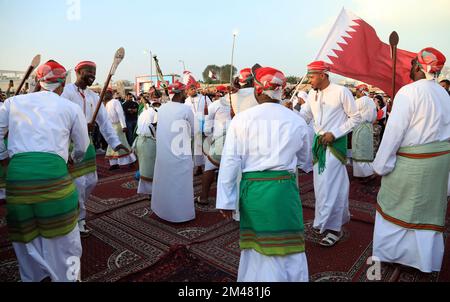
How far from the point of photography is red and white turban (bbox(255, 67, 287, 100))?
7.83 ft

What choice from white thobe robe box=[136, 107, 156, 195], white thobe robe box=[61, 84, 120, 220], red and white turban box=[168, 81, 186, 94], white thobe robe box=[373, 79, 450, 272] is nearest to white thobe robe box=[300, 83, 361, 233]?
white thobe robe box=[373, 79, 450, 272]

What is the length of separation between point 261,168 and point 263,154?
10 centimetres

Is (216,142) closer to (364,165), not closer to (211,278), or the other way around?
(211,278)

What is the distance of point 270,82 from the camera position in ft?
7.82

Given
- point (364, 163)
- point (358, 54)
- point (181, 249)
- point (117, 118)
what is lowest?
point (181, 249)

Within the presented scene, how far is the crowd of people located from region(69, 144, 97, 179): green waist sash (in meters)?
0.01

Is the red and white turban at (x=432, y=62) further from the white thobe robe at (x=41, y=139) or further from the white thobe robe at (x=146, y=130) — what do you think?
the white thobe robe at (x=146, y=130)

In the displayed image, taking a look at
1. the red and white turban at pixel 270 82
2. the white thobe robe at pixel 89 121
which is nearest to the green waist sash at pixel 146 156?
the white thobe robe at pixel 89 121

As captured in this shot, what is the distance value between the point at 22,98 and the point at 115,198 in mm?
3236

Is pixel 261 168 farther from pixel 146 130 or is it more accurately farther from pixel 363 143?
pixel 363 143

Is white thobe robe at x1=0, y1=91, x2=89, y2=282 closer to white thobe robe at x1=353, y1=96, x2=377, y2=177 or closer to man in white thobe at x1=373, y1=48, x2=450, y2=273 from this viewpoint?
man in white thobe at x1=373, y1=48, x2=450, y2=273

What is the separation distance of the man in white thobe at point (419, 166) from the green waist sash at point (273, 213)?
1254 millimetres

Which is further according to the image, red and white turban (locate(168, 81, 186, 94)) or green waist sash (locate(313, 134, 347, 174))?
red and white turban (locate(168, 81, 186, 94))

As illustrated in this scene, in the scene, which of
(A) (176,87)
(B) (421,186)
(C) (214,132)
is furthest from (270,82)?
(C) (214,132)
